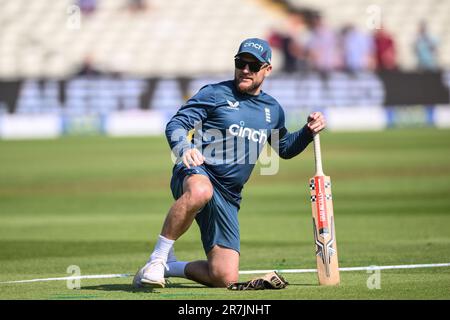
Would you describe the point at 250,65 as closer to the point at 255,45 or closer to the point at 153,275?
the point at 255,45

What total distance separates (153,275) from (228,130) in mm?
1465

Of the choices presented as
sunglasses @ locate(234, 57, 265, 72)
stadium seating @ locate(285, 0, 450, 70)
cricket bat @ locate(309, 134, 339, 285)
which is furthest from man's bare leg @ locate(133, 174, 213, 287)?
stadium seating @ locate(285, 0, 450, 70)

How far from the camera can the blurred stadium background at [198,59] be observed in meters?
32.7

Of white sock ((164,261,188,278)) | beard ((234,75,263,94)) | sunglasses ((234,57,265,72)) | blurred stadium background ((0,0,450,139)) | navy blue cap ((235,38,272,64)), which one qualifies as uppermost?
blurred stadium background ((0,0,450,139))

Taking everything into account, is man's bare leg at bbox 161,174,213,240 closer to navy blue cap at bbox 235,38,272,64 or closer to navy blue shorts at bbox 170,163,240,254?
navy blue shorts at bbox 170,163,240,254

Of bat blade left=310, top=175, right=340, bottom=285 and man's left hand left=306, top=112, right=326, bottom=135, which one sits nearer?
bat blade left=310, top=175, right=340, bottom=285

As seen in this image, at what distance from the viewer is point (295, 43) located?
122ft

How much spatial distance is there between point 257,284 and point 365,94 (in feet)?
85.1

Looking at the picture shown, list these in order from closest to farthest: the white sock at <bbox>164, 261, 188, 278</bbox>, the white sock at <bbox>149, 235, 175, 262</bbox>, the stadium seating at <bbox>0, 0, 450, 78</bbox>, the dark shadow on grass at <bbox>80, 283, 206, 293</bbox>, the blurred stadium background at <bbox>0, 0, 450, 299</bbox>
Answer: the white sock at <bbox>149, 235, 175, 262</bbox>, the dark shadow on grass at <bbox>80, 283, 206, 293</bbox>, the white sock at <bbox>164, 261, 188, 278</bbox>, the blurred stadium background at <bbox>0, 0, 450, 299</bbox>, the stadium seating at <bbox>0, 0, 450, 78</bbox>

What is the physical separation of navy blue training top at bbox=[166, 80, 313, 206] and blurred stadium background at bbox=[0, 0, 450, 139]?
23728 mm

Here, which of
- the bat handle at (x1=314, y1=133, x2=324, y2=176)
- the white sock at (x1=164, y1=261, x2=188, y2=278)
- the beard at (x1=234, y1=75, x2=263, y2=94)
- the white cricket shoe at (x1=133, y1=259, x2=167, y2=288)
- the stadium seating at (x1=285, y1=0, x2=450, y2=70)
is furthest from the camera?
the stadium seating at (x1=285, y1=0, x2=450, y2=70)

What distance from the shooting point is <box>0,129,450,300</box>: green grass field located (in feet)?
28.1

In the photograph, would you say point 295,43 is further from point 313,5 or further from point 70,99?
point 70,99
